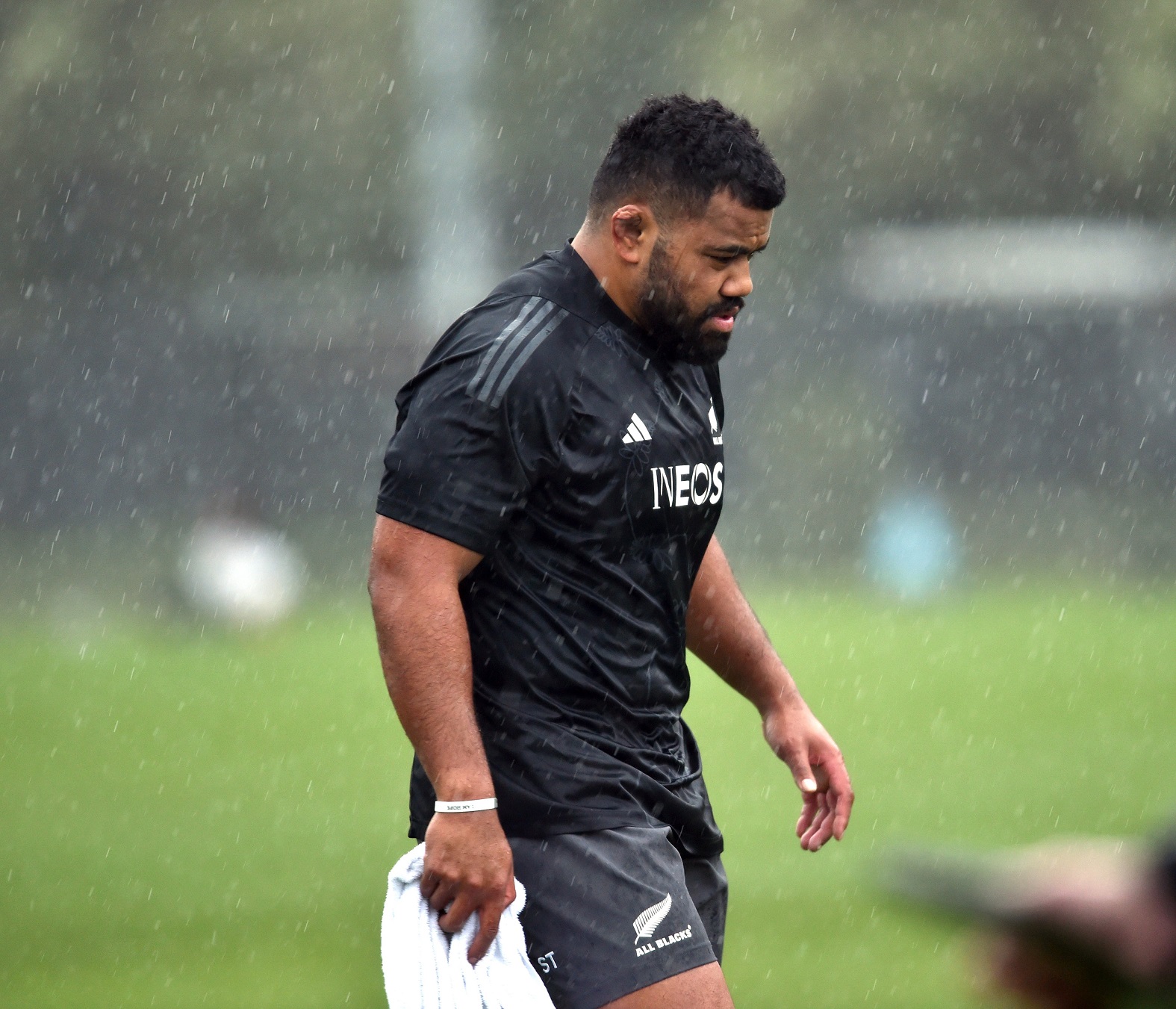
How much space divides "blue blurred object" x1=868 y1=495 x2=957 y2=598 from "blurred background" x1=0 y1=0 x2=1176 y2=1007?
1.5 inches

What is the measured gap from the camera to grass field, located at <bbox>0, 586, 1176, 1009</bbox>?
19.5ft

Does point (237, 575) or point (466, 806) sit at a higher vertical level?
point (237, 575)

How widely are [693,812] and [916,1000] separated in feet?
8.87

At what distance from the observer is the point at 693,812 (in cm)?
316

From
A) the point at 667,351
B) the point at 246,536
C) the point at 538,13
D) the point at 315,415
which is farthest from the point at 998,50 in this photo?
the point at 667,351

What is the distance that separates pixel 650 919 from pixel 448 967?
0.36 metres

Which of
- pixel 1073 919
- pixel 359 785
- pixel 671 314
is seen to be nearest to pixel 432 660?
pixel 671 314

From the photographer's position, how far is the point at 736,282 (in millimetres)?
3145

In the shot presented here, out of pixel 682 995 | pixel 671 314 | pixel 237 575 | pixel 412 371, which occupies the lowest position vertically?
pixel 682 995

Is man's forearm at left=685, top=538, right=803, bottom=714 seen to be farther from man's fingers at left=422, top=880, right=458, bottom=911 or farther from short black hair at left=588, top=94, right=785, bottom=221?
man's fingers at left=422, top=880, right=458, bottom=911

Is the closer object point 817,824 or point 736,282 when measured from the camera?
point 736,282

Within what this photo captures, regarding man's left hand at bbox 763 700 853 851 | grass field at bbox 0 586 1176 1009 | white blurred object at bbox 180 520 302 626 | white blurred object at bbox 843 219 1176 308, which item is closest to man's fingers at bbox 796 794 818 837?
man's left hand at bbox 763 700 853 851

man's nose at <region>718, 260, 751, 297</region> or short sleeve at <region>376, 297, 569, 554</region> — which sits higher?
man's nose at <region>718, 260, 751, 297</region>

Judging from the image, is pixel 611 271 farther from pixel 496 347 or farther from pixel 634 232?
pixel 496 347
